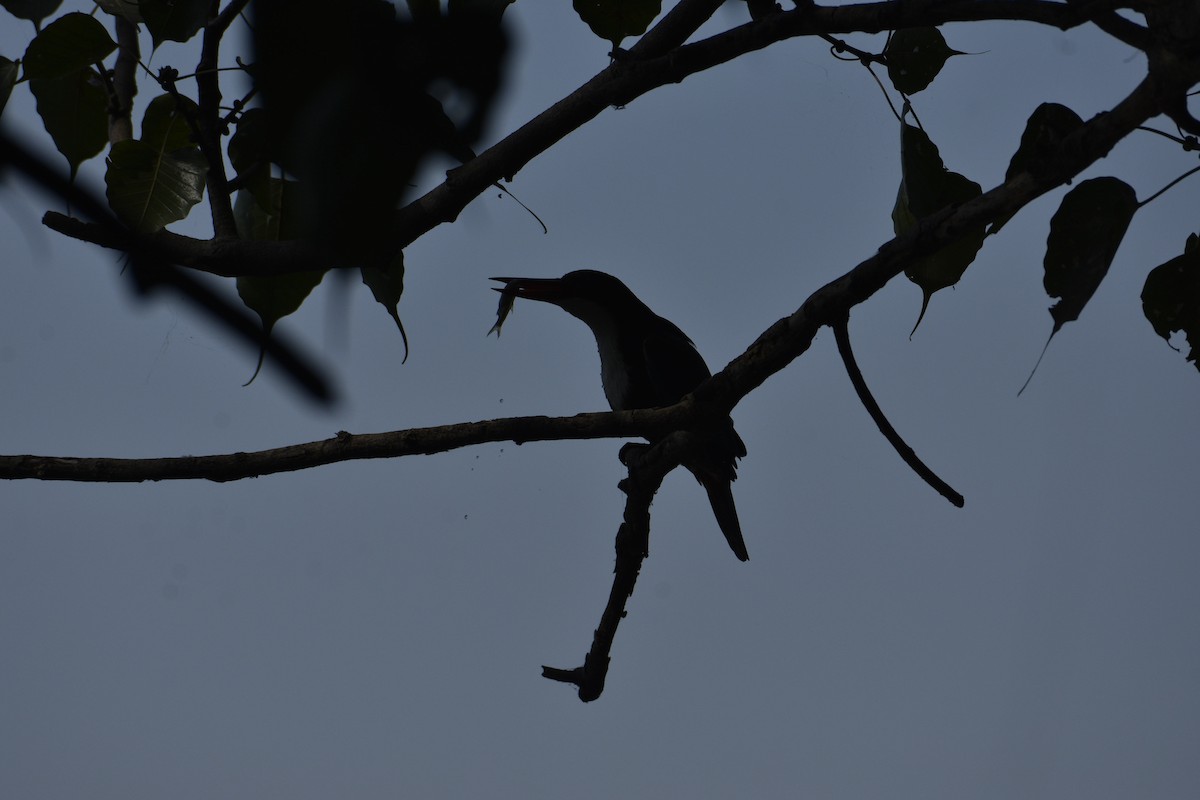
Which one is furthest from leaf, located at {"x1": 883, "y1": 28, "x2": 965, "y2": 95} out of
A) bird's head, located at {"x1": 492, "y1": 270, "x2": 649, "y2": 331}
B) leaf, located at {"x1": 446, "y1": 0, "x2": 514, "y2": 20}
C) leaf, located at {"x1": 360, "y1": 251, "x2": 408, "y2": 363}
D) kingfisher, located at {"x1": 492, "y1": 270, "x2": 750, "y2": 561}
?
bird's head, located at {"x1": 492, "y1": 270, "x2": 649, "y2": 331}

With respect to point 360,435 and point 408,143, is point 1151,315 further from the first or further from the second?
point 408,143

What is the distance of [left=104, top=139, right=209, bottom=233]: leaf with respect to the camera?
1.78 m

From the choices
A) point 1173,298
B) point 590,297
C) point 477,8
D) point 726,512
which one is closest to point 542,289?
point 590,297

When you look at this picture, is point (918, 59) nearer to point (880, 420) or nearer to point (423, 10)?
point (880, 420)

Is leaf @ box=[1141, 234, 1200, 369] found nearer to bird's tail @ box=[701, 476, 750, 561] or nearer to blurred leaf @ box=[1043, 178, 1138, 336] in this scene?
blurred leaf @ box=[1043, 178, 1138, 336]

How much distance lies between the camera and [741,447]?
155 inches

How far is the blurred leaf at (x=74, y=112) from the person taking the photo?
174 centimetres

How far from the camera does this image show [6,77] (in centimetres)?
157

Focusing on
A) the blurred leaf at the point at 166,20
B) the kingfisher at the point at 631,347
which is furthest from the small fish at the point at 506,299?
the blurred leaf at the point at 166,20

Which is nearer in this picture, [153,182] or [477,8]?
[477,8]

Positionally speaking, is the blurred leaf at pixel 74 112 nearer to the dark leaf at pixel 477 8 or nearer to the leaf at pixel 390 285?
the leaf at pixel 390 285

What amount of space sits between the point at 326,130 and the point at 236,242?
1.25 m

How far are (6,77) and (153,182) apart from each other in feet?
0.95

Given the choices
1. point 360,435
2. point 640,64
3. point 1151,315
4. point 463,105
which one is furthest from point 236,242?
point 1151,315
